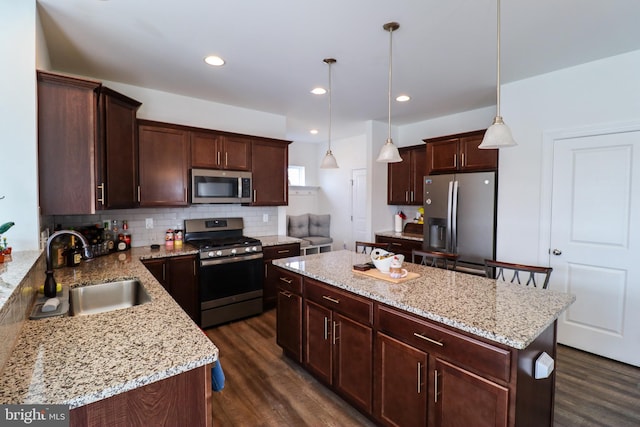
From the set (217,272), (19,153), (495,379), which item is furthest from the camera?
(217,272)

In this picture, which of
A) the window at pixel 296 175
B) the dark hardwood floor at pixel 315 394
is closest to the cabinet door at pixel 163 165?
the dark hardwood floor at pixel 315 394

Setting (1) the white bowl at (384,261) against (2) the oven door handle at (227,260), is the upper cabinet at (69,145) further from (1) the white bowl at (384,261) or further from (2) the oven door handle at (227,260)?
(1) the white bowl at (384,261)

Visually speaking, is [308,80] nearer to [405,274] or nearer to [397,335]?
[405,274]

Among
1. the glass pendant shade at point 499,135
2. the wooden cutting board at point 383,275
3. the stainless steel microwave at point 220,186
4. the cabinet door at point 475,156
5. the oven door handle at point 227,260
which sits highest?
the cabinet door at point 475,156

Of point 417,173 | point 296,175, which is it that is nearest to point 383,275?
point 417,173

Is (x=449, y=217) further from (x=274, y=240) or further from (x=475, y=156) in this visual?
(x=274, y=240)

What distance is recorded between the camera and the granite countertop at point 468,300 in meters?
1.36

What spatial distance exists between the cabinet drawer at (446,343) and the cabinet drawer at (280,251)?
2289 mm

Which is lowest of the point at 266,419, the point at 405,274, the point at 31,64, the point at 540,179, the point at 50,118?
the point at 266,419

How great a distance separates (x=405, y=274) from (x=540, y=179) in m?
2.09

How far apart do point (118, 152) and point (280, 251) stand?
2074 millimetres

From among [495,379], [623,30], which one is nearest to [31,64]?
[495,379]

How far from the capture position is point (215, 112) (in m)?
4.03

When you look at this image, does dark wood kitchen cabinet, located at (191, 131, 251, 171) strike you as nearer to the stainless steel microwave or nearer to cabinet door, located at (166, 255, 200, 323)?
the stainless steel microwave
